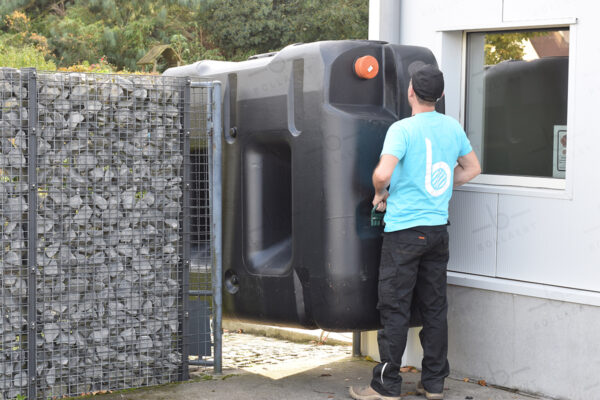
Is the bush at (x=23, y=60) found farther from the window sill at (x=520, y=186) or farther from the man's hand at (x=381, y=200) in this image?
the man's hand at (x=381, y=200)

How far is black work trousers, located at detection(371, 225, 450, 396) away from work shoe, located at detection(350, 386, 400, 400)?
23mm

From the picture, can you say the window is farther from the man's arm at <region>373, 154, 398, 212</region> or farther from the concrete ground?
the concrete ground

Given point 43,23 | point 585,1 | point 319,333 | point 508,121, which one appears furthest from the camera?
point 43,23

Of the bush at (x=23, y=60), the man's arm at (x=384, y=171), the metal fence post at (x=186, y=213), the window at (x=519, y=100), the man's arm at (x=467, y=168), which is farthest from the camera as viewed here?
the bush at (x=23, y=60)

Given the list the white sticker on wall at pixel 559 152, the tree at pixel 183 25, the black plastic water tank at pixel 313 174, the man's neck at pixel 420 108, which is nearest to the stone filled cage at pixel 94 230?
the black plastic water tank at pixel 313 174

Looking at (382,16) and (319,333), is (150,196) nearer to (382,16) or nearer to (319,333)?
(382,16)

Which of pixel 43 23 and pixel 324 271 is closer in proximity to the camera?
pixel 324 271

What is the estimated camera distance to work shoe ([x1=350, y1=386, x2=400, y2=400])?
465cm

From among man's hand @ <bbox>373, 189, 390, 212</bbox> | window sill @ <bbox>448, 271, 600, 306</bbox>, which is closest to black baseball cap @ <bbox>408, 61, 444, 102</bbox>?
man's hand @ <bbox>373, 189, 390, 212</bbox>

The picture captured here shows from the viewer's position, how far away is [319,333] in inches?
273

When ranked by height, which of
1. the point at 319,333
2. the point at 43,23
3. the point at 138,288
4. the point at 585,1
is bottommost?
the point at 319,333

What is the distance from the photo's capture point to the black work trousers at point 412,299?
14.8ft

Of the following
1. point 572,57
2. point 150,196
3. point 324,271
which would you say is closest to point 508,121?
point 572,57

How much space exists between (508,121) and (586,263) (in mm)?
1039
